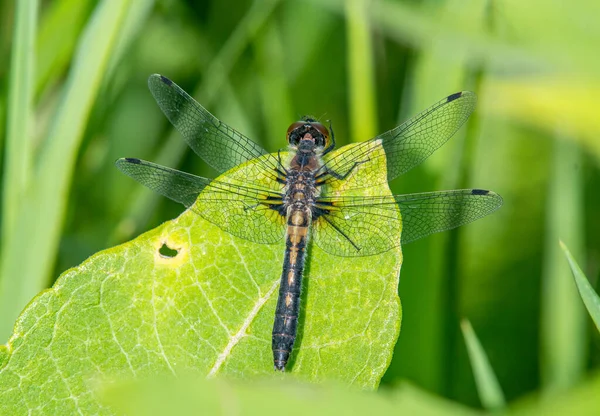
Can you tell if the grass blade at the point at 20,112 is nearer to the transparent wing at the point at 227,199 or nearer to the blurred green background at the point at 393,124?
the blurred green background at the point at 393,124

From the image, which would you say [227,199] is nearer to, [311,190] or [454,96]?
[311,190]

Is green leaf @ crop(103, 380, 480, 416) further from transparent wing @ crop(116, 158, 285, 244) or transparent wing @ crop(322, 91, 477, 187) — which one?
transparent wing @ crop(322, 91, 477, 187)

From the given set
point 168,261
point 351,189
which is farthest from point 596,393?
point 351,189

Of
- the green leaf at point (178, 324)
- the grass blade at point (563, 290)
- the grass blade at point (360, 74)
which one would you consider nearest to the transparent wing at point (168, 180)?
the green leaf at point (178, 324)

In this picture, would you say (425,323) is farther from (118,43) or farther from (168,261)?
(118,43)

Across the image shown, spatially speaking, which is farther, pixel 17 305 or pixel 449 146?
pixel 449 146

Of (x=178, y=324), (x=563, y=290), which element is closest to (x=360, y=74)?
(x=563, y=290)
